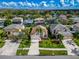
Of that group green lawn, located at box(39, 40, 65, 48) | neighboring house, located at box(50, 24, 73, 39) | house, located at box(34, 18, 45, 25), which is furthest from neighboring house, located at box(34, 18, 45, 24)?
green lawn, located at box(39, 40, 65, 48)

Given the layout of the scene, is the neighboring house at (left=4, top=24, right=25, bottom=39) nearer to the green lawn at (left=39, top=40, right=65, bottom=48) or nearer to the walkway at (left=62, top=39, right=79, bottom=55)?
the green lawn at (left=39, top=40, right=65, bottom=48)

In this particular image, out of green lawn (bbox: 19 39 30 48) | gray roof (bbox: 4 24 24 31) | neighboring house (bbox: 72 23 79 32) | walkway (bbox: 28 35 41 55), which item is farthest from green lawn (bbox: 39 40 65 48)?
gray roof (bbox: 4 24 24 31)

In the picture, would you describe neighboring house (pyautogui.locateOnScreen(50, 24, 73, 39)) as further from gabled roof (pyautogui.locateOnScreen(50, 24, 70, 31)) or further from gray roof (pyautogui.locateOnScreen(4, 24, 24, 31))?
gray roof (pyautogui.locateOnScreen(4, 24, 24, 31))

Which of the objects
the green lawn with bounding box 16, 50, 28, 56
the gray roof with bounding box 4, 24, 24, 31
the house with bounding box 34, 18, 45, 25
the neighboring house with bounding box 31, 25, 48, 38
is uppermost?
the house with bounding box 34, 18, 45, 25

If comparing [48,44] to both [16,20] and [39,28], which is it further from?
[16,20]

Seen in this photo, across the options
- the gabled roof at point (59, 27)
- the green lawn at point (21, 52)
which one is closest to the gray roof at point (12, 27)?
the green lawn at point (21, 52)

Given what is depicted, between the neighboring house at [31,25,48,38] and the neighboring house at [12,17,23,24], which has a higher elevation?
the neighboring house at [12,17,23,24]

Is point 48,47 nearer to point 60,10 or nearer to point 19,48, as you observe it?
point 19,48
